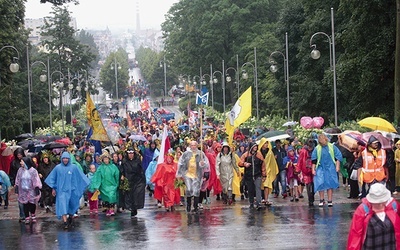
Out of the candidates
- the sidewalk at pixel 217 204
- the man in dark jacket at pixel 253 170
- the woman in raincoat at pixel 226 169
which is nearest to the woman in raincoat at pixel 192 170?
the man in dark jacket at pixel 253 170

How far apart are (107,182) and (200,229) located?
4239 mm

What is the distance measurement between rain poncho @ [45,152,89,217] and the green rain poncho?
1.88 m

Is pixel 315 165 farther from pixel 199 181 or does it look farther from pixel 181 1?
pixel 181 1

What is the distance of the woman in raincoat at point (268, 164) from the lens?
2139cm

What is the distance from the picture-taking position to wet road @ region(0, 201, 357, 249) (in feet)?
49.9

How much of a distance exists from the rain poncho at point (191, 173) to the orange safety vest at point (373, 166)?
14.5ft

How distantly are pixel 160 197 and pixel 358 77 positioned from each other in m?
18.7

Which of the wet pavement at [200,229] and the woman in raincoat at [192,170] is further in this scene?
the woman in raincoat at [192,170]

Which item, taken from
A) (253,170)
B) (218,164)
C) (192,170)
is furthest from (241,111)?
(192,170)

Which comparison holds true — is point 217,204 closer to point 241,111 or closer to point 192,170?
point 192,170

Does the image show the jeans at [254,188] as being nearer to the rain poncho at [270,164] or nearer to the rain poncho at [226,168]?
the rain poncho at [270,164]

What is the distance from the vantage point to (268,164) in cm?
2186

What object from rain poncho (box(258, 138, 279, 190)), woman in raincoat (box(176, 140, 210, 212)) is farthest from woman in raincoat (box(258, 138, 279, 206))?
woman in raincoat (box(176, 140, 210, 212))

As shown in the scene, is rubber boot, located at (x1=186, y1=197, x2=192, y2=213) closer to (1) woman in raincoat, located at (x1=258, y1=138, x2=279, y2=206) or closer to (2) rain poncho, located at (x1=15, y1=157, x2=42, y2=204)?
(1) woman in raincoat, located at (x1=258, y1=138, x2=279, y2=206)
